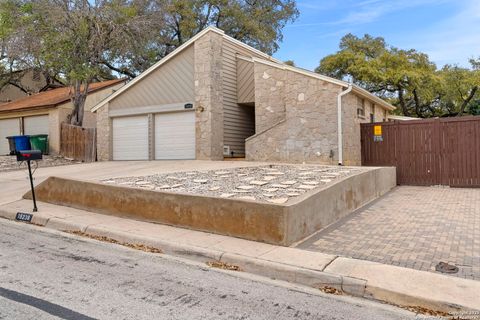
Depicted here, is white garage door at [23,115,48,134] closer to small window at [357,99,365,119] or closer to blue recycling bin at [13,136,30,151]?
blue recycling bin at [13,136,30,151]

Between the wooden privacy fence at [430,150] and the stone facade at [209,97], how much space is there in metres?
5.69

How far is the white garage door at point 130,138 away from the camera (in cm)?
1702

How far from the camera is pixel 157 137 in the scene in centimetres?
1667

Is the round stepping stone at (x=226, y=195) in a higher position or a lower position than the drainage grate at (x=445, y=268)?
higher

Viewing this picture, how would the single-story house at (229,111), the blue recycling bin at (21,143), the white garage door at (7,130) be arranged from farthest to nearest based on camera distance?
the white garage door at (7,130) → the blue recycling bin at (21,143) → the single-story house at (229,111)

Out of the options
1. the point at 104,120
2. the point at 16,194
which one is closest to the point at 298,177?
the point at 16,194

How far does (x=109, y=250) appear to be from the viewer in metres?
5.70

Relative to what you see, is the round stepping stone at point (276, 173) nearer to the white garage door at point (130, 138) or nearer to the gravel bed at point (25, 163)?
the white garage door at point (130, 138)

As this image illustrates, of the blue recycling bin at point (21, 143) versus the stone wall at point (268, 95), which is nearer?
the stone wall at point (268, 95)

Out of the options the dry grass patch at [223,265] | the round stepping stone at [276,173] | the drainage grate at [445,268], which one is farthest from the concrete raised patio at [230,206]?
the drainage grate at [445,268]

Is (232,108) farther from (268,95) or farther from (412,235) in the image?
(412,235)

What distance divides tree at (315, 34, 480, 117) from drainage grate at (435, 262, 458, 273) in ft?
78.6

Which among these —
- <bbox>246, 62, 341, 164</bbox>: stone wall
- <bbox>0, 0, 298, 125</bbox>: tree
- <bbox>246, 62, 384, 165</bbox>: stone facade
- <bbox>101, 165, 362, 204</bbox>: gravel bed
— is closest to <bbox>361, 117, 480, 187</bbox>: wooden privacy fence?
<bbox>246, 62, 384, 165</bbox>: stone facade

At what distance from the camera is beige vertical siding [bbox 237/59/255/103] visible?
16016 mm
